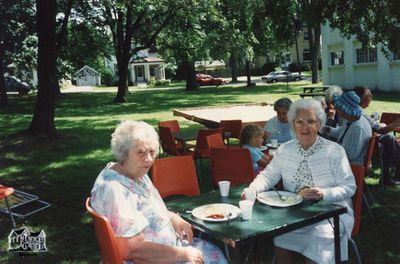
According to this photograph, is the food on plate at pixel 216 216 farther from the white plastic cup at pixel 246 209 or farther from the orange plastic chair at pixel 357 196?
the orange plastic chair at pixel 357 196

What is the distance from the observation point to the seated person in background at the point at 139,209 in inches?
97.1

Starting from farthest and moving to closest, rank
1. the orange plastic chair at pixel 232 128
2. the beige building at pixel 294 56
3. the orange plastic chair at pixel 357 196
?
1. the beige building at pixel 294 56
2. the orange plastic chair at pixel 232 128
3. the orange plastic chair at pixel 357 196

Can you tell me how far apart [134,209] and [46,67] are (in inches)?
375

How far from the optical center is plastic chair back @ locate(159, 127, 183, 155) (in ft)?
23.6

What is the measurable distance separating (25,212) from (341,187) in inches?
174

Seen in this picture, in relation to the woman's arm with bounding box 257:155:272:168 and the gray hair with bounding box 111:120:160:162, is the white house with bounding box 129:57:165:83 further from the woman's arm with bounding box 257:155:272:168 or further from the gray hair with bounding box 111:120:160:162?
the gray hair with bounding box 111:120:160:162

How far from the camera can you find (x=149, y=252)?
2.50m

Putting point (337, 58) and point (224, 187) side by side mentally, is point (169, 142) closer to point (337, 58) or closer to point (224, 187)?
point (224, 187)

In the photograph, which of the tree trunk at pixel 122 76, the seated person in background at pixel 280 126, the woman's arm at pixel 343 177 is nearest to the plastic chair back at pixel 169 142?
the seated person in background at pixel 280 126

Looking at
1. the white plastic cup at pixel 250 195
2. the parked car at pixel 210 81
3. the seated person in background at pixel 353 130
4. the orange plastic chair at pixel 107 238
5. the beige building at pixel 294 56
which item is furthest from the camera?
the beige building at pixel 294 56

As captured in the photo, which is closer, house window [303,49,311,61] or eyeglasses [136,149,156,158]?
eyeglasses [136,149,156,158]

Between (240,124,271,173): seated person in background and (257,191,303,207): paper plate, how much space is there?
1.65 m

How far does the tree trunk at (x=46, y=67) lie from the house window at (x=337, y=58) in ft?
72.8

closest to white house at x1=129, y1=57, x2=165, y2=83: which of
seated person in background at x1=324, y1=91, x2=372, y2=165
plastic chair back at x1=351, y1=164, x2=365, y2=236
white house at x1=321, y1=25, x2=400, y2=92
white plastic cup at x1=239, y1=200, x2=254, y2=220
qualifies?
white house at x1=321, y1=25, x2=400, y2=92
